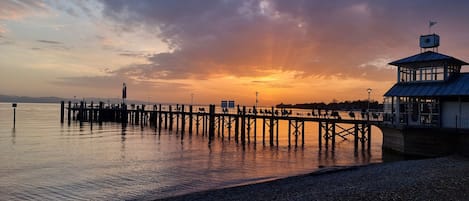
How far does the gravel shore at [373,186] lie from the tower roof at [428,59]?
9.28 meters

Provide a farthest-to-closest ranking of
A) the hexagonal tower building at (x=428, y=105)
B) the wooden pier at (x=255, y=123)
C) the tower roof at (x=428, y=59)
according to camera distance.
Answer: the wooden pier at (x=255, y=123)
the tower roof at (x=428, y=59)
the hexagonal tower building at (x=428, y=105)

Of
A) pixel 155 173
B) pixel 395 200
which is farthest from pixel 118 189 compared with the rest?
pixel 395 200

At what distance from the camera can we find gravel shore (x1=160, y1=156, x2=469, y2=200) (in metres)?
11.5

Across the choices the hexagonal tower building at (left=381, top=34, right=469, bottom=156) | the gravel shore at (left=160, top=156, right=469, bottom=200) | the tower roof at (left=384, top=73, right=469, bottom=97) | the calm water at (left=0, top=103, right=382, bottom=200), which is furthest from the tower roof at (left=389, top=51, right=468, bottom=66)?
the gravel shore at (left=160, top=156, right=469, bottom=200)

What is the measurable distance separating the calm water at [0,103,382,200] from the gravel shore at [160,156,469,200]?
3.15 metres

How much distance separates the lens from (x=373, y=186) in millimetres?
13055

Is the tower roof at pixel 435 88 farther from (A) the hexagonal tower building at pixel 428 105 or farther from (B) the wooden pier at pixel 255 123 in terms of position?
(B) the wooden pier at pixel 255 123

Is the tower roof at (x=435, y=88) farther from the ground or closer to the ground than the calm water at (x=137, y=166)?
farther from the ground

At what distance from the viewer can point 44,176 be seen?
19.6 metres

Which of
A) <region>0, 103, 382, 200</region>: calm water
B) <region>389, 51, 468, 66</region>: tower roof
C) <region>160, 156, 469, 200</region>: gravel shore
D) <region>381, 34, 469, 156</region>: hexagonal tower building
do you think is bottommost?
<region>0, 103, 382, 200</region>: calm water

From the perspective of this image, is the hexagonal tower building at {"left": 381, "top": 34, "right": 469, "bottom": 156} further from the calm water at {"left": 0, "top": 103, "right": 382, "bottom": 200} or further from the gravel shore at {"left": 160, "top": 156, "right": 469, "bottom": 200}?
the gravel shore at {"left": 160, "top": 156, "right": 469, "bottom": 200}

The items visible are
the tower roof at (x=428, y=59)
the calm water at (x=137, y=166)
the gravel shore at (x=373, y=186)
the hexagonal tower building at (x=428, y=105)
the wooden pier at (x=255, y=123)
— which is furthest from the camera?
the wooden pier at (x=255, y=123)

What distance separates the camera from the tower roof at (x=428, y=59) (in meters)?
25.4

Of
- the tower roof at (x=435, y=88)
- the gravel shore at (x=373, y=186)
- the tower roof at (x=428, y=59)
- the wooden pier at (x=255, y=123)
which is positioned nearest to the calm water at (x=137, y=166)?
the wooden pier at (x=255, y=123)
